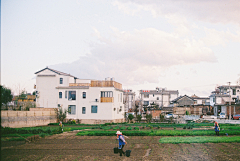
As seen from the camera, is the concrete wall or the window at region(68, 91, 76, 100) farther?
the window at region(68, 91, 76, 100)

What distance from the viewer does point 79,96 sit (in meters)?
51.4

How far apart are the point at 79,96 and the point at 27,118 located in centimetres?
1440

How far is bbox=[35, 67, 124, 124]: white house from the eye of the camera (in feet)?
166

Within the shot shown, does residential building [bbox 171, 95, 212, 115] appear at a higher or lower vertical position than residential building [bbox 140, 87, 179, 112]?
lower

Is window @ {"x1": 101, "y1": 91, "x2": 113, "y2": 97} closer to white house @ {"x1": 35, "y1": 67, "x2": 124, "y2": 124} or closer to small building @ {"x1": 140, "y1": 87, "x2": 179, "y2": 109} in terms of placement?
white house @ {"x1": 35, "y1": 67, "x2": 124, "y2": 124}

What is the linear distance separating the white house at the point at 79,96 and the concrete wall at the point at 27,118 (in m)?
4.51

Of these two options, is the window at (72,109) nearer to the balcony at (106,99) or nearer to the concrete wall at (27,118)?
the concrete wall at (27,118)

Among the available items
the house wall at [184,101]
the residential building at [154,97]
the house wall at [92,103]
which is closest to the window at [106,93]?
the house wall at [92,103]

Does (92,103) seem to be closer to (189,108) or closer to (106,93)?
(106,93)

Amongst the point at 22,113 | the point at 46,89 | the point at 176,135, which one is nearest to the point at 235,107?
the point at 176,135

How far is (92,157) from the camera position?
16.5m

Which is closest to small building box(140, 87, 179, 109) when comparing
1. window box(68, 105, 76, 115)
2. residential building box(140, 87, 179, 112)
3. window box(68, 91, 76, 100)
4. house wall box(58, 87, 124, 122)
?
residential building box(140, 87, 179, 112)

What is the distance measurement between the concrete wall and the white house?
4509 millimetres

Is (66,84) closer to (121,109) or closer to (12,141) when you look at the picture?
(121,109)
